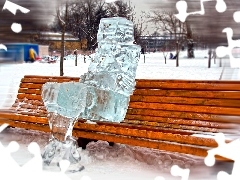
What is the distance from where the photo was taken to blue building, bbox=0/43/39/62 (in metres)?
7.14

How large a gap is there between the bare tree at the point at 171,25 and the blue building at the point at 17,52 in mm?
2478

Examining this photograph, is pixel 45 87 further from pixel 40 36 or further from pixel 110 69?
pixel 40 36

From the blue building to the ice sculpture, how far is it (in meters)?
3.95

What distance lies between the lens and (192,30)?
226 inches

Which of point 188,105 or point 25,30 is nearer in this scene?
point 188,105

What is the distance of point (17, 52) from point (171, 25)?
349 centimetres

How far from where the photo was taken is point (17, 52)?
771cm

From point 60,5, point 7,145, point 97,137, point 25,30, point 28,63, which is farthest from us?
point 28,63

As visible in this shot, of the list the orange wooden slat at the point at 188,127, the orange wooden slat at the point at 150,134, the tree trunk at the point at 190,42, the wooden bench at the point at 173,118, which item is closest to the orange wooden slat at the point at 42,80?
the wooden bench at the point at 173,118

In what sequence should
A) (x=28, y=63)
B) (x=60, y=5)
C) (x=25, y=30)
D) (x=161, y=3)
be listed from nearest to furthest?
(x=161, y=3) → (x=60, y=5) → (x=25, y=30) → (x=28, y=63)

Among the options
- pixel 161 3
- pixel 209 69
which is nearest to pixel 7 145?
pixel 161 3

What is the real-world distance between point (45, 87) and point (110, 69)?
0.63 metres

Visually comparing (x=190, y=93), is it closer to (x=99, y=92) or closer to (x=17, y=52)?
(x=99, y=92)

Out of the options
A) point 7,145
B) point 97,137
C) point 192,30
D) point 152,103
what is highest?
point 192,30
